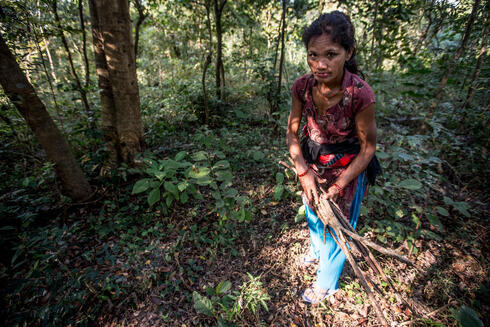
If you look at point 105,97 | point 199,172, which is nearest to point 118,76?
point 105,97

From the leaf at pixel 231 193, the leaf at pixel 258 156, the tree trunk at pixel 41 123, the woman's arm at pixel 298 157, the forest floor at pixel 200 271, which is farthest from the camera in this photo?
the leaf at pixel 258 156

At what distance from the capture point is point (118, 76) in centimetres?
266

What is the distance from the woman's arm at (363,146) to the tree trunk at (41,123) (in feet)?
9.35

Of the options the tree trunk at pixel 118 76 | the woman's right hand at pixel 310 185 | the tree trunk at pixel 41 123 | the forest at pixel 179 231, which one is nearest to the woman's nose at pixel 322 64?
the woman's right hand at pixel 310 185

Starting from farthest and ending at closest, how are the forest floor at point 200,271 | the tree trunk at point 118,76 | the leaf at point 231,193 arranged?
the tree trunk at point 118,76 < the leaf at point 231,193 < the forest floor at point 200,271

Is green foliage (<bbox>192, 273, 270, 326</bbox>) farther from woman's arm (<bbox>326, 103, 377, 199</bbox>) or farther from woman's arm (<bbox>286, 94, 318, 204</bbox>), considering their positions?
woman's arm (<bbox>326, 103, 377, 199</bbox>)

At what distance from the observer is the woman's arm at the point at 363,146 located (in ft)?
Answer: 4.24

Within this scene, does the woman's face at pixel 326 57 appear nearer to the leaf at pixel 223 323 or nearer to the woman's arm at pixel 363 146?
the woman's arm at pixel 363 146

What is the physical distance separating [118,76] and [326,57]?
2.60 m

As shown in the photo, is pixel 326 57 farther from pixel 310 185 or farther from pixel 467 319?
pixel 467 319

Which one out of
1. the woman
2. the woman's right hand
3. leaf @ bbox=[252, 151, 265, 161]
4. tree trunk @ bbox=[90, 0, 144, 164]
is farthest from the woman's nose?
tree trunk @ bbox=[90, 0, 144, 164]

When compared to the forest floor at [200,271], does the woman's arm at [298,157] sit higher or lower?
higher

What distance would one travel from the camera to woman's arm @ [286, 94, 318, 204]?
61.2 inches

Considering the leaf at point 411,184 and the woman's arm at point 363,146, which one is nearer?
the woman's arm at point 363,146
